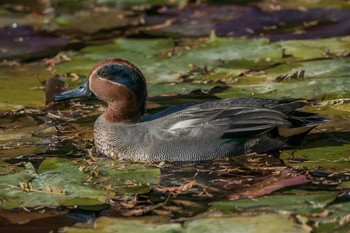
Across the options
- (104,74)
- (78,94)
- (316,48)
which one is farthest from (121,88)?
(316,48)

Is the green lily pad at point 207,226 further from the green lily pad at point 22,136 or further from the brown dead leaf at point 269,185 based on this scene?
the green lily pad at point 22,136

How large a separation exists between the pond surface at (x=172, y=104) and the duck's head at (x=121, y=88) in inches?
16.4

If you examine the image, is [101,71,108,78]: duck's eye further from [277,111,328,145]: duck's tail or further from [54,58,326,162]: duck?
[277,111,328,145]: duck's tail

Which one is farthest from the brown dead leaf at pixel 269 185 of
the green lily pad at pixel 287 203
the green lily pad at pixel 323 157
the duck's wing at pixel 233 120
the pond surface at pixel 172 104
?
the duck's wing at pixel 233 120

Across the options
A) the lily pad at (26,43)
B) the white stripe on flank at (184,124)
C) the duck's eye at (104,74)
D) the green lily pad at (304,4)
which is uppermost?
the duck's eye at (104,74)

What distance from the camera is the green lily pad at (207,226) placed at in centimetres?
586

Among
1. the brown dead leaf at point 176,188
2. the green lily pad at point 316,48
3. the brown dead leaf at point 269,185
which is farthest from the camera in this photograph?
the green lily pad at point 316,48

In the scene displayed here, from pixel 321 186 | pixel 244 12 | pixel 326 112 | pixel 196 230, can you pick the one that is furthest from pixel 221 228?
pixel 244 12

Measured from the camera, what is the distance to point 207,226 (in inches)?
234

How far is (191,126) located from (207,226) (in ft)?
6.25

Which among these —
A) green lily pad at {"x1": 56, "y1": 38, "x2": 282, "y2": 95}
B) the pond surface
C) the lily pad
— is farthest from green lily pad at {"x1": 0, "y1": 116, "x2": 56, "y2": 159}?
the lily pad

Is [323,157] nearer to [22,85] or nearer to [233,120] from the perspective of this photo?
[233,120]

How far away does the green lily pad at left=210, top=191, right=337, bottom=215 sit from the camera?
6199 millimetres

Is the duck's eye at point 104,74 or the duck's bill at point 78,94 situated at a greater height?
the duck's eye at point 104,74
